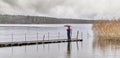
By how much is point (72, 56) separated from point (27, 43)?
1035cm

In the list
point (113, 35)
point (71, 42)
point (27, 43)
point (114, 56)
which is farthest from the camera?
point (113, 35)

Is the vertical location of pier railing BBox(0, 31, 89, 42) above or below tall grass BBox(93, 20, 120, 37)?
below

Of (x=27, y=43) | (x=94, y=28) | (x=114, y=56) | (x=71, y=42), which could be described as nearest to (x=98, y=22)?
(x=94, y=28)

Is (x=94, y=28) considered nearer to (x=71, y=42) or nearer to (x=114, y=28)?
(x=114, y=28)

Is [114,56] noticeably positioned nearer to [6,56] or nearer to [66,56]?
[66,56]

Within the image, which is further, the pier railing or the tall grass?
the pier railing

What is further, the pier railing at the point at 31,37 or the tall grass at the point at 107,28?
the pier railing at the point at 31,37

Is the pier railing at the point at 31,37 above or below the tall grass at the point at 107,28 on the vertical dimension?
below

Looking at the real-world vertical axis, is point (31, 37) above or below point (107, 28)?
below

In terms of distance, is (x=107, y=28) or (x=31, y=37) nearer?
(x=107, y=28)

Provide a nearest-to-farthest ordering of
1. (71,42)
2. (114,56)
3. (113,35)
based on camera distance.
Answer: (114,56) < (71,42) < (113,35)

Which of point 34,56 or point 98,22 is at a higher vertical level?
point 98,22

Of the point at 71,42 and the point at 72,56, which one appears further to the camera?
the point at 71,42

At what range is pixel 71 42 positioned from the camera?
34.3m
